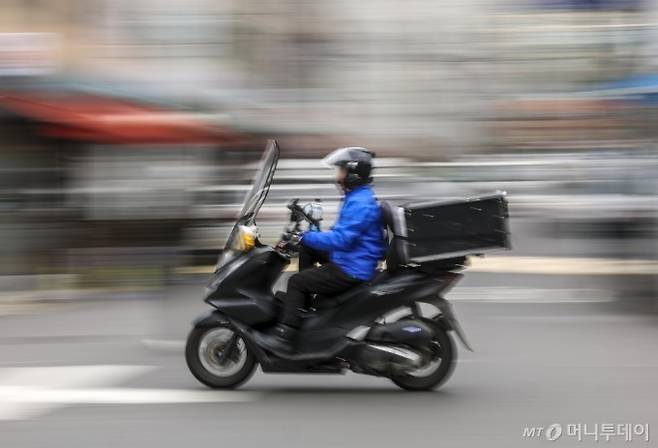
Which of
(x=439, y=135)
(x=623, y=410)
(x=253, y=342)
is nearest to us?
(x=623, y=410)

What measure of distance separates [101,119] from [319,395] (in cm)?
736

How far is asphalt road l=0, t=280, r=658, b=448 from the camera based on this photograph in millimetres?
6078

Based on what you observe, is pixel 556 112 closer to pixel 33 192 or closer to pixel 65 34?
pixel 65 34

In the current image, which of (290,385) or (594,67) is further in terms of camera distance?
(594,67)

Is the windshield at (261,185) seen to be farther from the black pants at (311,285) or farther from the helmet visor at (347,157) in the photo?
the black pants at (311,285)

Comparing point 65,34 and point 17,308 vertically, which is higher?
point 65,34

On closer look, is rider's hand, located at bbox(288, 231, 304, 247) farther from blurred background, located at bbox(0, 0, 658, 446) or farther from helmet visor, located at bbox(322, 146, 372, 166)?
blurred background, located at bbox(0, 0, 658, 446)

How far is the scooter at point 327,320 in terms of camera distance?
699 centimetres

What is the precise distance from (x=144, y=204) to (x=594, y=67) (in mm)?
20222

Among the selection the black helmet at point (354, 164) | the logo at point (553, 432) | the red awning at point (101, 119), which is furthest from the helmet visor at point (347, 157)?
the red awning at point (101, 119)

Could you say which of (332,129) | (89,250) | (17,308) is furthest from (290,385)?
(332,129)

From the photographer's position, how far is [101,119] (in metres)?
13.5

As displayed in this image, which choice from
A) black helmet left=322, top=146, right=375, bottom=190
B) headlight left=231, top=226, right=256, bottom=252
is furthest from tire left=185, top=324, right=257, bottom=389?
black helmet left=322, top=146, right=375, bottom=190

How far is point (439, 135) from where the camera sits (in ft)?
85.4
